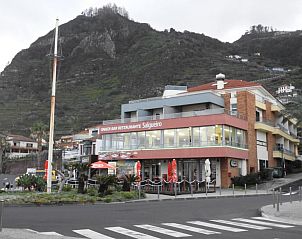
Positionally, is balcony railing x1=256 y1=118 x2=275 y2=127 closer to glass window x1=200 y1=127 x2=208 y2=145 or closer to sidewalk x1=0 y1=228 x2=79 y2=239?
glass window x1=200 y1=127 x2=208 y2=145

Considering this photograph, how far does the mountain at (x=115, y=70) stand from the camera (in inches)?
4793

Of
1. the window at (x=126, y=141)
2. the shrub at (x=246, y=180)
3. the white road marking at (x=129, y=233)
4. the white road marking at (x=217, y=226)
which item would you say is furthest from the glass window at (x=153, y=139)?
the white road marking at (x=129, y=233)

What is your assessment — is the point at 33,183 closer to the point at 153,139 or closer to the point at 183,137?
the point at 183,137

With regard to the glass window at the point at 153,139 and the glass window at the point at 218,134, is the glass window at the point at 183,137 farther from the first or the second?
the glass window at the point at 218,134

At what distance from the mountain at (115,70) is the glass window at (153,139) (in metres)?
62.6

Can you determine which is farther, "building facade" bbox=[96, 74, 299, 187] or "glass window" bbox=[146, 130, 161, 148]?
"glass window" bbox=[146, 130, 161, 148]

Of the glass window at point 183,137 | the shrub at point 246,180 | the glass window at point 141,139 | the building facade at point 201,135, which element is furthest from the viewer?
the glass window at point 141,139

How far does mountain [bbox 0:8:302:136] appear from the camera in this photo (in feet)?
399

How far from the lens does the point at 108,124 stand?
50625 millimetres

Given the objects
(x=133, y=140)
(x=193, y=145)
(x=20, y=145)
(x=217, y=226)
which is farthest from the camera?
(x=20, y=145)

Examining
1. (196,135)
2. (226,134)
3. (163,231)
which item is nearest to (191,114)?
(196,135)

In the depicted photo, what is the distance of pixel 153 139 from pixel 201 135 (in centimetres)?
647

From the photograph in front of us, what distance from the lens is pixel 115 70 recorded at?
161 metres

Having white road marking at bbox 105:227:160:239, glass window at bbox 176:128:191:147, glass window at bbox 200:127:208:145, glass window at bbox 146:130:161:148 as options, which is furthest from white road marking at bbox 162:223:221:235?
glass window at bbox 146:130:161:148
